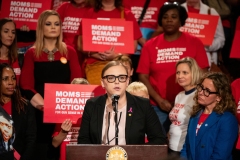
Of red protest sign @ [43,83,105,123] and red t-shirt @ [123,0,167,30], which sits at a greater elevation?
red t-shirt @ [123,0,167,30]

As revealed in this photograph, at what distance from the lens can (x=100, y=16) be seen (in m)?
7.02

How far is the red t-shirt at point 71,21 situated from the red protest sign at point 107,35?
0.56 meters

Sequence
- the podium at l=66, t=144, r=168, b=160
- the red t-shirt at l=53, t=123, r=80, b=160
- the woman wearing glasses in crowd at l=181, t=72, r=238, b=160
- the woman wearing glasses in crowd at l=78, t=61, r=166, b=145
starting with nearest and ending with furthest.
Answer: the podium at l=66, t=144, r=168, b=160 < the woman wearing glasses in crowd at l=78, t=61, r=166, b=145 < the woman wearing glasses in crowd at l=181, t=72, r=238, b=160 < the red t-shirt at l=53, t=123, r=80, b=160

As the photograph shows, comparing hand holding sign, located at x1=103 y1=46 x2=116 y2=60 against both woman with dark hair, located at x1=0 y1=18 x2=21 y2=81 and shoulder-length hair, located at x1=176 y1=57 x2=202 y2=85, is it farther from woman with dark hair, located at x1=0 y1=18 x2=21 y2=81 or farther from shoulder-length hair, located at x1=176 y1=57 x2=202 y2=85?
woman with dark hair, located at x1=0 y1=18 x2=21 y2=81

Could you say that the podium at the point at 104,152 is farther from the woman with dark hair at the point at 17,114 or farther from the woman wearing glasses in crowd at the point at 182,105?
the woman wearing glasses in crowd at the point at 182,105

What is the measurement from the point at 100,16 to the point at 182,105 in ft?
5.93

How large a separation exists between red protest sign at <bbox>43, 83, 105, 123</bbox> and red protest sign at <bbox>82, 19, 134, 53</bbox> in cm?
110

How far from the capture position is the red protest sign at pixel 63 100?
18.3ft

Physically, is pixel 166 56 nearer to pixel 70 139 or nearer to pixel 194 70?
pixel 194 70

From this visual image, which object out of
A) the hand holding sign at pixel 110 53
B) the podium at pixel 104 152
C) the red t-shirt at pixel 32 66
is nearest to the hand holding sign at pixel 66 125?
Result: the red t-shirt at pixel 32 66

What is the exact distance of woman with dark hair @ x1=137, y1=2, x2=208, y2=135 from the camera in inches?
263

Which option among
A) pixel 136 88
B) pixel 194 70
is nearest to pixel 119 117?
pixel 136 88

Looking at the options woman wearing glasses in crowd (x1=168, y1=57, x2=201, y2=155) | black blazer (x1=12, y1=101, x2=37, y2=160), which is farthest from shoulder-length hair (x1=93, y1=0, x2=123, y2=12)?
black blazer (x1=12, y1=101, x2=37, y2=160)

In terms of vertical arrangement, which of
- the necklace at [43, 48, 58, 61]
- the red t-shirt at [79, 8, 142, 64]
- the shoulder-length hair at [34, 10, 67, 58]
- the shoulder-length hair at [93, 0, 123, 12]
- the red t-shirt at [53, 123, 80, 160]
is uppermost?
the shoulder-length hair at [93, 0, 123, 12]
